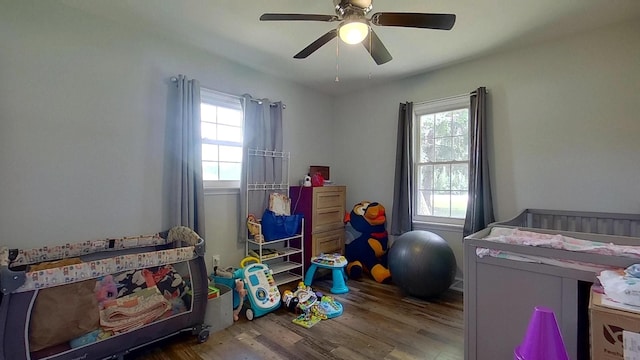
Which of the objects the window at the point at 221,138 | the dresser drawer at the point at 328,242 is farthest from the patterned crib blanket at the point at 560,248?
the window at the point at 221,138

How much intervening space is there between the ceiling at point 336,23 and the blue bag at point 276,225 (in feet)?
5.85

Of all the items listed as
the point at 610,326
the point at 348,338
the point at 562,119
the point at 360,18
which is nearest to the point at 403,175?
the point at 562,119

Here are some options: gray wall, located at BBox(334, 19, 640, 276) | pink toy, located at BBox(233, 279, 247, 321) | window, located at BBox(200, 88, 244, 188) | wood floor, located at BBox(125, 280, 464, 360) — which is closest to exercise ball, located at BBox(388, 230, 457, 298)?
wood floor, located at BBox(125, 280, 464, 360)

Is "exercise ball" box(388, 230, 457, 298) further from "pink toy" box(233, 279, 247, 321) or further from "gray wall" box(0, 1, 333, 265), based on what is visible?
"gray wall" box(0, 1, 333, 265)

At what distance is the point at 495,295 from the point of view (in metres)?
1.68

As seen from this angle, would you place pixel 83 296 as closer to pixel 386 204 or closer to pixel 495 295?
pixel 495 295

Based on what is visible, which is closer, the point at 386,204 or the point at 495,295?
the point at 495,295

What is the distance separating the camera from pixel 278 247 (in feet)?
12.2

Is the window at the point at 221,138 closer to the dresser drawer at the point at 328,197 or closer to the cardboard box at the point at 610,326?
the dresser drawer at the point at 328,197

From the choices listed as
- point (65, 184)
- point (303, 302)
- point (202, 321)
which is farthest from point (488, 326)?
point (65, 184)

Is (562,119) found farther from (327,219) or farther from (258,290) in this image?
(258,290)

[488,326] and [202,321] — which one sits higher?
[488,326]

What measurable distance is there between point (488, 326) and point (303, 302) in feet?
5.33

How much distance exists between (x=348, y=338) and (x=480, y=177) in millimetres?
2171
